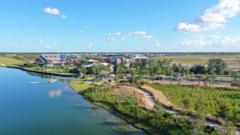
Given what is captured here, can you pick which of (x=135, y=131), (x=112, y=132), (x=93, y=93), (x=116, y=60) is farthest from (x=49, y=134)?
(x=116, y=60)

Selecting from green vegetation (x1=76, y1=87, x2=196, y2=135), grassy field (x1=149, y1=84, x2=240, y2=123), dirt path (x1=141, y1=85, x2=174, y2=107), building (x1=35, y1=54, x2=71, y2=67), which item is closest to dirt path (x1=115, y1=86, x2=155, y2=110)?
dirt path (x1=141, y1=85, x2=174, y2=107)

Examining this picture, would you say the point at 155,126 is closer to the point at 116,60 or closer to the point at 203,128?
the point at 203,128

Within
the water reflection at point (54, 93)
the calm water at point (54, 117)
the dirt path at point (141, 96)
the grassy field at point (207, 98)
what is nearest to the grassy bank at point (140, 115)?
the dirt path at point (141, 96)

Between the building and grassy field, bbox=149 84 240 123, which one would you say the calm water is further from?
the building

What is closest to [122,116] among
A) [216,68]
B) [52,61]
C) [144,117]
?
[144,117]

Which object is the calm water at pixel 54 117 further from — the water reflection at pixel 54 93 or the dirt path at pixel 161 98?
the dirt path at pixel 161 98
